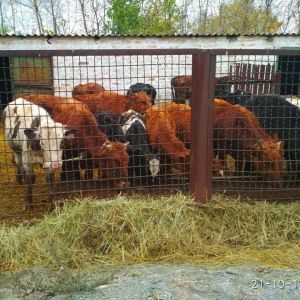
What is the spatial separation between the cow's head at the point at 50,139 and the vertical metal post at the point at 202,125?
212 centimetres

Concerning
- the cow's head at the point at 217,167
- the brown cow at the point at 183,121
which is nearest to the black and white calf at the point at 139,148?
the brown cow at the point at 183,121

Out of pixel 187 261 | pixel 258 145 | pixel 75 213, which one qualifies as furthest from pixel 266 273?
pixel 258 145

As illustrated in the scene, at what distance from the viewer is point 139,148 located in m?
7.40

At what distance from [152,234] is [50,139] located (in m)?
2.43

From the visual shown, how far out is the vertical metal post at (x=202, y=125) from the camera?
5480mm

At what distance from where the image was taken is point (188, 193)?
600 centimetres

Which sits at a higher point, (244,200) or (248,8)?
(248,8)

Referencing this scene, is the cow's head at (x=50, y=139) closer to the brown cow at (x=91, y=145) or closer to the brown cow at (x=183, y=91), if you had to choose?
the brown cow at (x=91, y=145)

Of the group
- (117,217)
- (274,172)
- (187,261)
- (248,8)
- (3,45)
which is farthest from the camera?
(248,8)

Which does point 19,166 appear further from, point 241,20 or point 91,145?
point 241,20

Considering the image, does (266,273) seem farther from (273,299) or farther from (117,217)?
(117,217)

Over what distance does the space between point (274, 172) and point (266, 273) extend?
293 centimetres

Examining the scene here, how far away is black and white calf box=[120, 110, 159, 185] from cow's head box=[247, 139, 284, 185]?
1763 millimetres

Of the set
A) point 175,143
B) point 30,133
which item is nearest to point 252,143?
point 175,143
